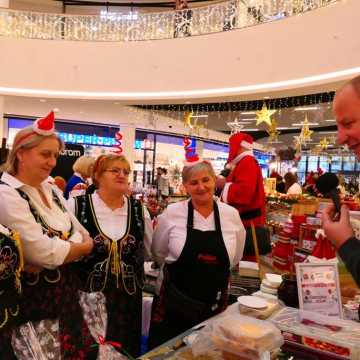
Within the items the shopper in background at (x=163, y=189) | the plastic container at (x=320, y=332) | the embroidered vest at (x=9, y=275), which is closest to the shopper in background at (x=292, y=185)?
the shopper in background at (x=163, y=189)

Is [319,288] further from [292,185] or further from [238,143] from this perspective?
[292,185]

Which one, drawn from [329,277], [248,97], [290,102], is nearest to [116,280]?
[329,277]

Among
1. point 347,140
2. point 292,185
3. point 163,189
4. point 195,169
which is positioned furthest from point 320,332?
point 292,185

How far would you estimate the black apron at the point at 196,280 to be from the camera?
229 cm

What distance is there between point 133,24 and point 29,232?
29.8ft

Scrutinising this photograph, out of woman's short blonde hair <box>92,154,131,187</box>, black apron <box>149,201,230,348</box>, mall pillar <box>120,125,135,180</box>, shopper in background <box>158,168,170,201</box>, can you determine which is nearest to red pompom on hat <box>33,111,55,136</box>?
woman's short blonde hair <box>92,154,131,187</box>

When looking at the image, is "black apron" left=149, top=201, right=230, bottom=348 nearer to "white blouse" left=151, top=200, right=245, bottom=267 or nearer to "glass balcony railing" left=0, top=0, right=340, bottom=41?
"white blouse" left=151, top=200, right=245, bottom=267

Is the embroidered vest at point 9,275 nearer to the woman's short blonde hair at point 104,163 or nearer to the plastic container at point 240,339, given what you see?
the plastic container at point 240,339

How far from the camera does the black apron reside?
229 cm

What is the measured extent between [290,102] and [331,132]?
7.22 meters

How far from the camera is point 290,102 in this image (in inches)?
405

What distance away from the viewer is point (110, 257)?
2.28 meters

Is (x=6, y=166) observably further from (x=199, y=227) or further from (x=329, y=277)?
(x=329, y=277)

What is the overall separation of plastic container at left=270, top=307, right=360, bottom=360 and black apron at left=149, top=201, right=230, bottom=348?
0.62m
